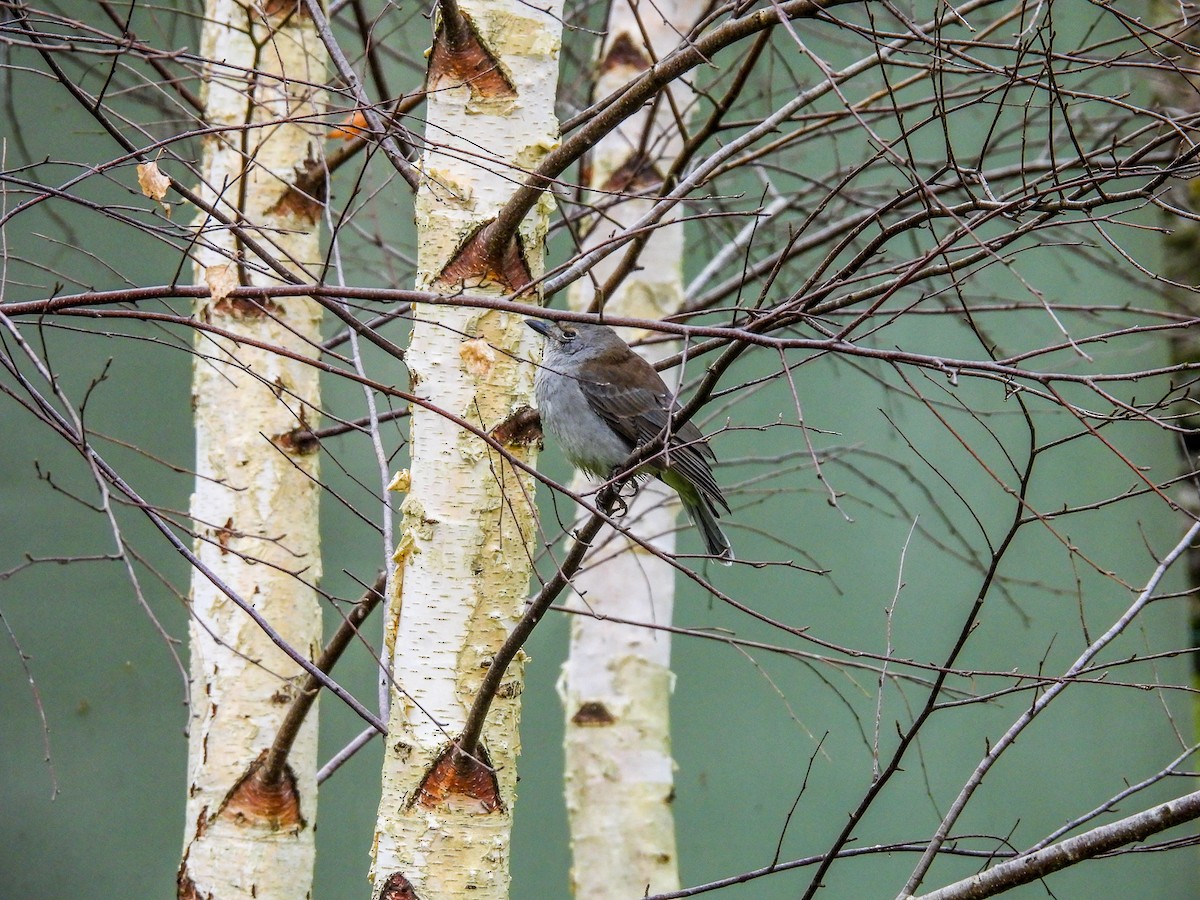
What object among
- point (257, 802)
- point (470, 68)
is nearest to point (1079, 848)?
point (470, 68)

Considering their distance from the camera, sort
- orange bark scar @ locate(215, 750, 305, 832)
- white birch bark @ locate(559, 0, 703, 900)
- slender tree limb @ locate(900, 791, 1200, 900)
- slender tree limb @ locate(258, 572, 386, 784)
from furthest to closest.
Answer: white birch bark @ locate(559, 0, 703, 900) → orange bark scar @ locate(215, 750, 305, 832) → slender tree limb @ locate(258, 572, 386, 784) → slender tree limb @ locate(900, 791, 1200, 900)

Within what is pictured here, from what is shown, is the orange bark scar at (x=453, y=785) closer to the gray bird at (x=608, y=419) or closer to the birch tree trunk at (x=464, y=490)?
the birch tree trunk at (x=464, y=490)

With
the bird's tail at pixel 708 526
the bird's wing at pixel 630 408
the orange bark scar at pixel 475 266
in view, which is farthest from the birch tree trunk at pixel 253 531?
the bird's tail at pixel 708 526

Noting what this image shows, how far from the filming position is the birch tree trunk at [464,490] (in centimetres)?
231

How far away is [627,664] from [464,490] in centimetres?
180

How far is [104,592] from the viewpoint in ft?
16.1

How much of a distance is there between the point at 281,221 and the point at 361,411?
7.09 feet

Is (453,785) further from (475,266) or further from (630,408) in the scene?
(630,408)

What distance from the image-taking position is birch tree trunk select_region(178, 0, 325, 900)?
2957mm

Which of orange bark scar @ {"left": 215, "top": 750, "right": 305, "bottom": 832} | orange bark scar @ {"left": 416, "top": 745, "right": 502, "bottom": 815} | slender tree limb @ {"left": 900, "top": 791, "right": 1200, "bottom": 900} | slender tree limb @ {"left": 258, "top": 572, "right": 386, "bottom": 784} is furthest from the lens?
orange bark scar @ {"left": 215, "top": 750, "right": 305, "bottom": 832}

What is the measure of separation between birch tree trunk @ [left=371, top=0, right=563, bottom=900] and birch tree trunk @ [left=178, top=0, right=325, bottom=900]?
61 centimetres

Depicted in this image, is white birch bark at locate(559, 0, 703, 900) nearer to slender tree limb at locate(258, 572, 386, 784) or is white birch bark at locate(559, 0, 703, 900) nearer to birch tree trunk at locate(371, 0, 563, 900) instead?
A: slender tree limb at locate(258, 572, 386, 784)

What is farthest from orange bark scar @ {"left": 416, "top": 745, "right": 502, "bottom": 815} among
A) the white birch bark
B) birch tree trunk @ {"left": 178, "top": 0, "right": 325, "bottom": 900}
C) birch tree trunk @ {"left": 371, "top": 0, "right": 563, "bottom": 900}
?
the white birch bark

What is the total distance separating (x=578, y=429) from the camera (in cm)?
367
